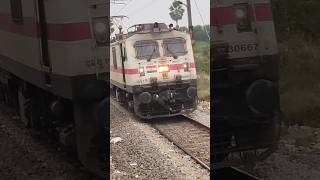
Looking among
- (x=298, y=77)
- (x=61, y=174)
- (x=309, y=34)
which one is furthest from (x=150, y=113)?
(x=309, y=34)

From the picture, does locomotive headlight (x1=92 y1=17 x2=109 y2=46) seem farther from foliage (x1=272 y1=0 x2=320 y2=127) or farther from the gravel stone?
foliage (x1=272 y1=0 x2=320 y2=127)

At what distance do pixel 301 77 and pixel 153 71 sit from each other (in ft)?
11.7

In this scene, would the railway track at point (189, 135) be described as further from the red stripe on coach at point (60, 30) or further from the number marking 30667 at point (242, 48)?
the red stripe on coach at point (60, 30)

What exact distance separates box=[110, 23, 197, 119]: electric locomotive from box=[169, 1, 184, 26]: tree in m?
0.08

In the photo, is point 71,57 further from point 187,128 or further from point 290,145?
point 290,145

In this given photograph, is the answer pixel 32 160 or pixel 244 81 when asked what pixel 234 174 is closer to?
pixel 244 81

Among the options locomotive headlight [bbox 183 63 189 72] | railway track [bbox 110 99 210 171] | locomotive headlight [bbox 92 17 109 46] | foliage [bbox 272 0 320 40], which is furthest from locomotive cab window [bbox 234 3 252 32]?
foliage [bbox 272 0 320 40]

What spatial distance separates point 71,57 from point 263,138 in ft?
5.87

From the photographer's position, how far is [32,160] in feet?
20.4

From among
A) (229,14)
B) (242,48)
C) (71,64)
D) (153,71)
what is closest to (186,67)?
(153,71)

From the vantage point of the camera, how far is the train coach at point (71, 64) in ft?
12.6

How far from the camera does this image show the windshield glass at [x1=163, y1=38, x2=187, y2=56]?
2.85 metres

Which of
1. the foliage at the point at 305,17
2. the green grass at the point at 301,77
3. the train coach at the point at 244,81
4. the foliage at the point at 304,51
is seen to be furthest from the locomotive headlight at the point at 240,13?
the foliage at the point at 305,17

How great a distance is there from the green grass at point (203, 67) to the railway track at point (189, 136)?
8.0 inches
